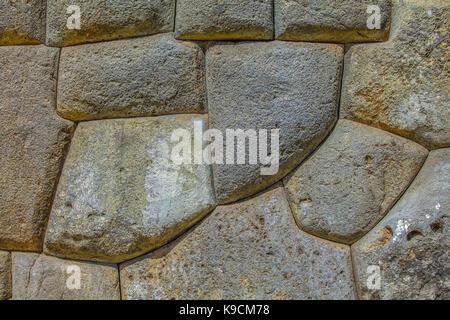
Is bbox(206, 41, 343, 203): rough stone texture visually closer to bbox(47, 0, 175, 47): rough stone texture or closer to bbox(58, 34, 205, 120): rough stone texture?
bbox(58, 34, 205, 120): rough stone texture

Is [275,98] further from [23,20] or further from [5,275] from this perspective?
[5,275]

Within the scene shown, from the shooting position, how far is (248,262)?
1045 mm

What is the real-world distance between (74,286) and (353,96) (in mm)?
937

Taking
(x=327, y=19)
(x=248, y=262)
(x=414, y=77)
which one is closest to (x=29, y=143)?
(x=248, y=262)

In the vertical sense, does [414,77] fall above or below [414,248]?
above

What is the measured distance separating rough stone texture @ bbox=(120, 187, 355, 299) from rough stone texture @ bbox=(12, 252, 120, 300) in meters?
0.06

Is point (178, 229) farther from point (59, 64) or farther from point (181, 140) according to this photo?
point (59, 64)

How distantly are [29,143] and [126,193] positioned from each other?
0.33 meters

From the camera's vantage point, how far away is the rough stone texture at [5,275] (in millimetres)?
1154

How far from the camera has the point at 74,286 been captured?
1117mm

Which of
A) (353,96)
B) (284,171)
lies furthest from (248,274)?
(353,96)

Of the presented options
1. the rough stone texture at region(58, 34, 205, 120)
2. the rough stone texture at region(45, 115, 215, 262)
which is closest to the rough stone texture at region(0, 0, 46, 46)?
the rough stone texture at region(58, 34, 205, 120)

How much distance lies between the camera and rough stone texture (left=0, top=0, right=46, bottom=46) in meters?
1.14

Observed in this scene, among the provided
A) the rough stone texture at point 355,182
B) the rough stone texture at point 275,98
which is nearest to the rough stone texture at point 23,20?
the rough stone texture at point 275,98
